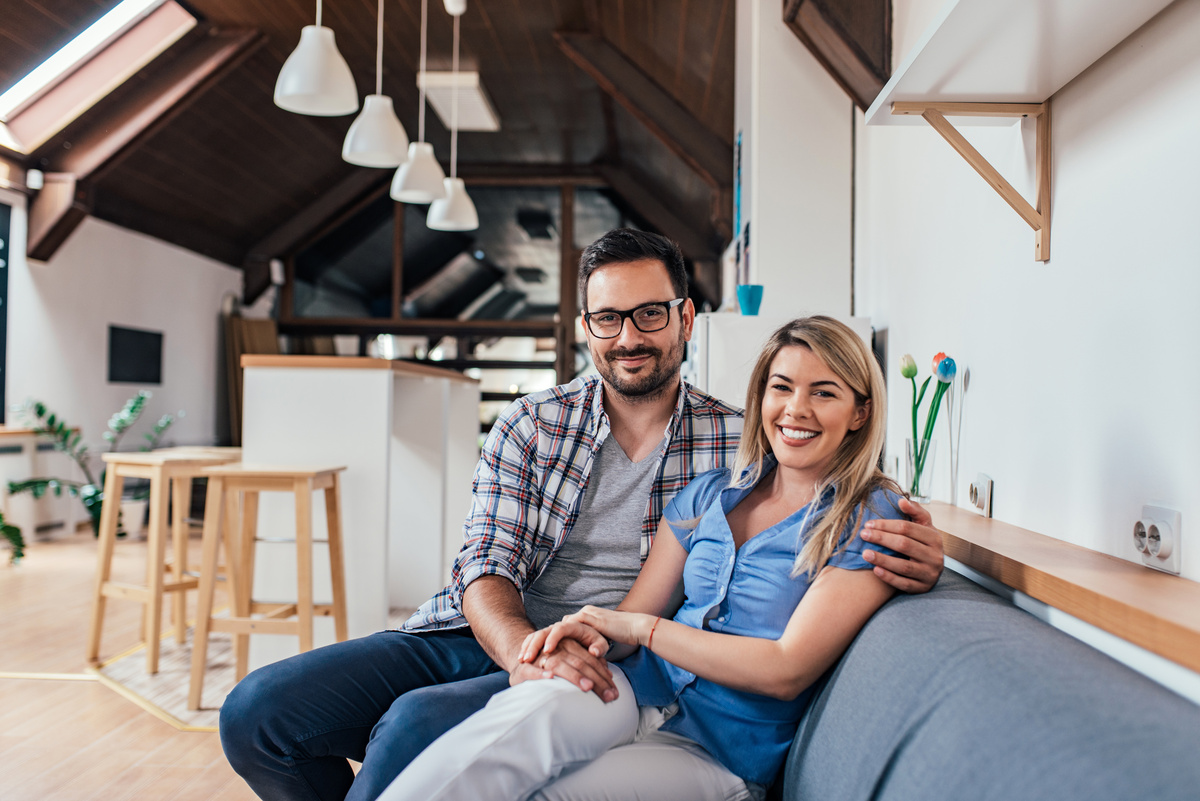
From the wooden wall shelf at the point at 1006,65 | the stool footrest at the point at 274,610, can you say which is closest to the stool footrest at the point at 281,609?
the stool footrest at the point at 274,610

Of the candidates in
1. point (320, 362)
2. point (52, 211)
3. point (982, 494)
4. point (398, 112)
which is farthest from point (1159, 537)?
point (398, 112)

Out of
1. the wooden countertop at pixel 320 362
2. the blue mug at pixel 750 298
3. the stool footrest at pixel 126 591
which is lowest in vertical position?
the stool footrest at pixel 126 591

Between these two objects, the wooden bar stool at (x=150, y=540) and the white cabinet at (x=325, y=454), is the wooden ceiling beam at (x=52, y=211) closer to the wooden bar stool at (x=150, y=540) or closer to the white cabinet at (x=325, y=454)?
the wooden bar stool at (x=150, y=540)

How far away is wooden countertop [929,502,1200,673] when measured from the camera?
866 millimetres

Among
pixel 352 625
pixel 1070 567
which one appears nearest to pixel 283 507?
pixel 352 625

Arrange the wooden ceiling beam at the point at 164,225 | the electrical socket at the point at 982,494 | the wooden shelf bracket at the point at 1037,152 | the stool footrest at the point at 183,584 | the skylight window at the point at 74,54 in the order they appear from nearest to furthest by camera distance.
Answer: the wooden shelf bracket at the point at 1037,152, the electrical socket at the point at 982,494, the stool footrest at the point at 183,584, the skylight window at the point at 74,54, the wooden ceiling beam at the point at 164,225

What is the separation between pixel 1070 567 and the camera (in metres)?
1.18

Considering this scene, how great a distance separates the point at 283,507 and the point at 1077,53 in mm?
2806

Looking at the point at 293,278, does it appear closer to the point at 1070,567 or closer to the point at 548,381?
the point at 548,381

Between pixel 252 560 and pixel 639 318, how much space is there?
202cm

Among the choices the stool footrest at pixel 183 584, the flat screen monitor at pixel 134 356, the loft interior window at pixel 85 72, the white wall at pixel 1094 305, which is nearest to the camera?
the white wall at pixel 1094 305

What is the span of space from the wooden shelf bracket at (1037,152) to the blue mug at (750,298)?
49.8 inches

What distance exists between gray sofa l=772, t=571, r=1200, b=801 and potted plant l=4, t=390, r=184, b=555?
5354mm

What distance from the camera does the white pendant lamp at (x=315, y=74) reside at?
306 centimetres
